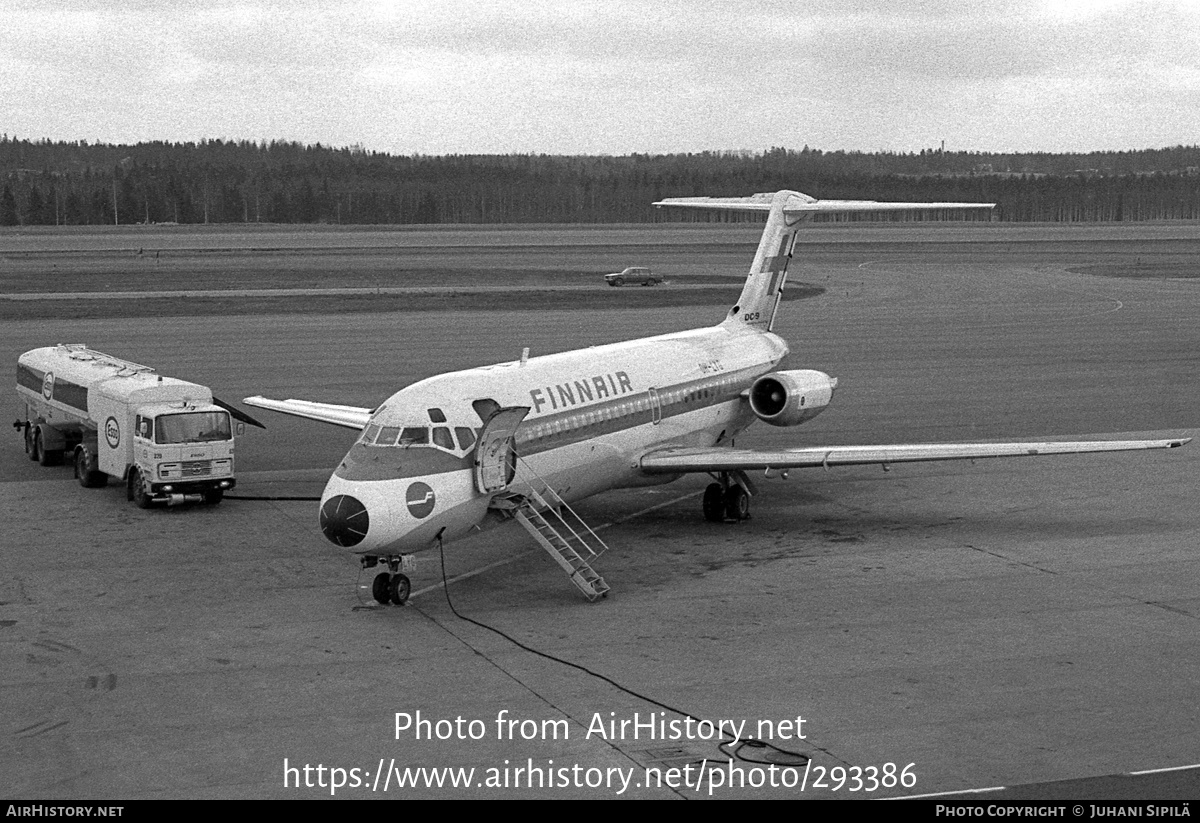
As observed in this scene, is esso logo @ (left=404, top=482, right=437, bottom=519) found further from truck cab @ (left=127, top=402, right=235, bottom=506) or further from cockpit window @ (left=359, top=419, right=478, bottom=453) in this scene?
truck cab @ (left=127, top=402, right=235, bottom=506)

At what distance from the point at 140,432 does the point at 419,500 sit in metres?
10.5

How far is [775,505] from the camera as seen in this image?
1206 inches

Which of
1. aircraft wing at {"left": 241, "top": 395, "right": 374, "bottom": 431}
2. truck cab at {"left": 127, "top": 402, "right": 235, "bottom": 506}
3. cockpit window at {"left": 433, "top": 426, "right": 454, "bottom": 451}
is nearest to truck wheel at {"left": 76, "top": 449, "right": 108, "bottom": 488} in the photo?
truck cab at {"left": 127, "top": 402, "right": 235, "bottom": 506}

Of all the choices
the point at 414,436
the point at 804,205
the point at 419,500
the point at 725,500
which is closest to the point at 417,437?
the point at 414,436

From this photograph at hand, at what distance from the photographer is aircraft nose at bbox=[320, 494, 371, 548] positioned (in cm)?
2131

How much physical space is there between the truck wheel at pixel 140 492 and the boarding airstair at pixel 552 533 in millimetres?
8987

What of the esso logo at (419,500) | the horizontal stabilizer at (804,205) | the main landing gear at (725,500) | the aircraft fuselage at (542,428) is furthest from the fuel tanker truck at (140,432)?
the horizontal stabilizer at (804,205)

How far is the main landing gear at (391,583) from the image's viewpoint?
22469mm

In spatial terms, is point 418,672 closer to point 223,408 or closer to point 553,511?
point 553,511

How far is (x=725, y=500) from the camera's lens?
94.4ft

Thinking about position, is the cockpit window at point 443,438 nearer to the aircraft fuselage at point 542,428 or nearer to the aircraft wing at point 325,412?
the aircraft fuselage at point 542,428

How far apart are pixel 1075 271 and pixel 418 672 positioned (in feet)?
296

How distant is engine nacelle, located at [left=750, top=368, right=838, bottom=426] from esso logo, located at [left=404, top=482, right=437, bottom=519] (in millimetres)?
10807

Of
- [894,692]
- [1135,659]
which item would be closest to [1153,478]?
[1135,659]
